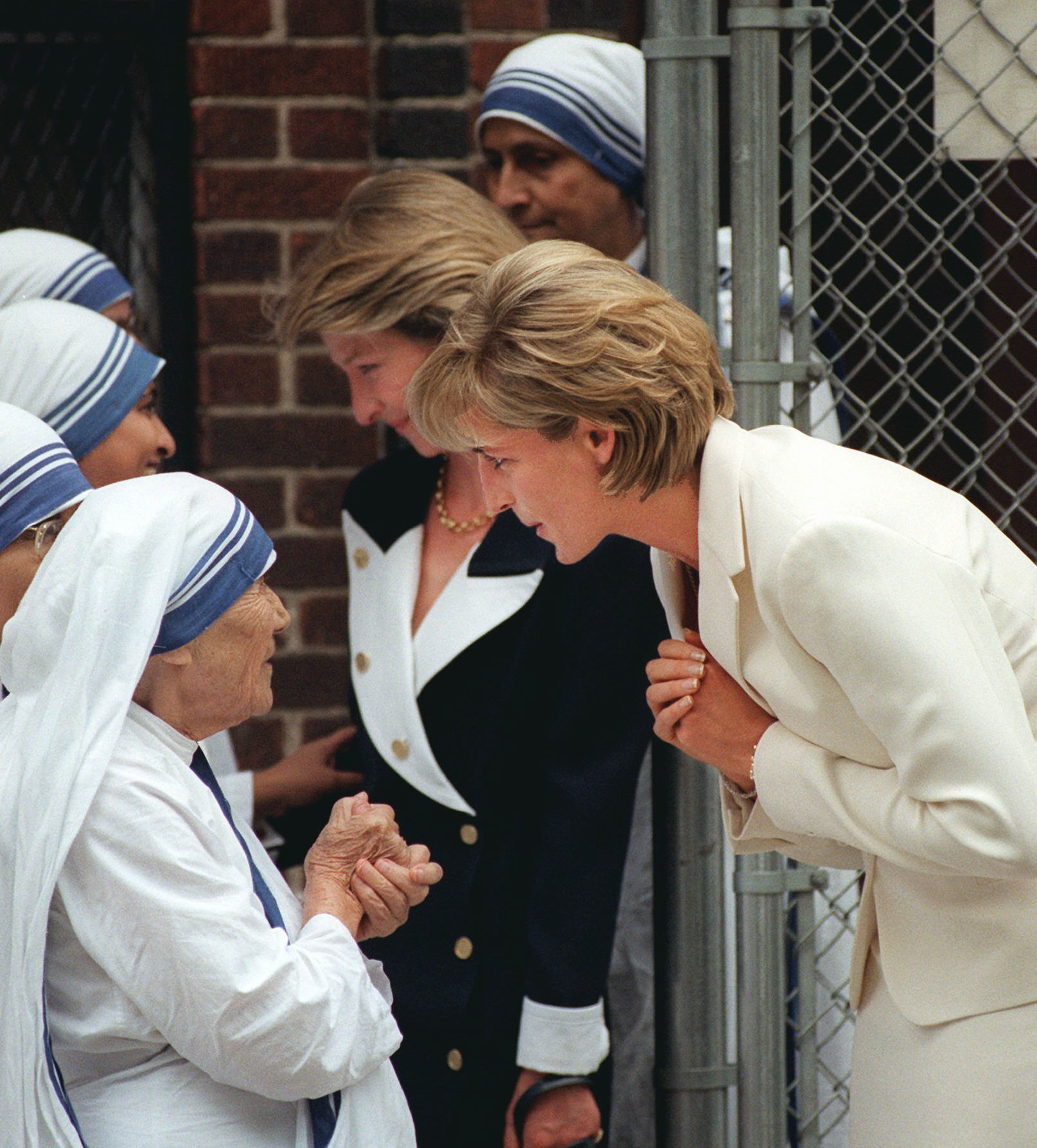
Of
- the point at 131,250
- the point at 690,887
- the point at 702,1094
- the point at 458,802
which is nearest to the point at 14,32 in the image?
the point at 131,250

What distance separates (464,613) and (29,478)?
0.71 m

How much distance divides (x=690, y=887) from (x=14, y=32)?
2432 millimetres

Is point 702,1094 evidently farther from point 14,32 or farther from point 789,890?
point 14,32

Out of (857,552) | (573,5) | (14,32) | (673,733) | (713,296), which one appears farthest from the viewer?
(14,32)

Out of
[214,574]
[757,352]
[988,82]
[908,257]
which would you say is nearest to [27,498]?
[214,574]

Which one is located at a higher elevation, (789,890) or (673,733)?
(673,733)

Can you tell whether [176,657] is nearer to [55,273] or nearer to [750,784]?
[750,784]

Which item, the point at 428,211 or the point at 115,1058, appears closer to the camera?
the point at 115,1058

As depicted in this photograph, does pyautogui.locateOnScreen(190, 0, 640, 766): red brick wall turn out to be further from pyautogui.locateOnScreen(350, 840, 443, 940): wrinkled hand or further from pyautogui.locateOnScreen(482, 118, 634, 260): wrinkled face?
pyautogui.locateOnScreen(350, 840, 443, 940): wrinkled hand

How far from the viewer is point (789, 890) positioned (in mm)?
2389

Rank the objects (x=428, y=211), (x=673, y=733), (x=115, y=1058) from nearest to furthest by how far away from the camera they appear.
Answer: (x=115, y=1058) → (x=673, y=733) → (x=428, y=211)

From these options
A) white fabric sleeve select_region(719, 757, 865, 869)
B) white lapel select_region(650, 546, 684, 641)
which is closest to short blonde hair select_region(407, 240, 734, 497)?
white lapel select_region(650, 546, 684, 641)

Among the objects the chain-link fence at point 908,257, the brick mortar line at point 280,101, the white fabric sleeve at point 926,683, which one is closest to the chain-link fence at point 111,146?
the brick mortar line at point 280,101

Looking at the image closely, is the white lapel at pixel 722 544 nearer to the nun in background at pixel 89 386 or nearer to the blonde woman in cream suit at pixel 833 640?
the blonde woman in cream suit at pixel 833 640
